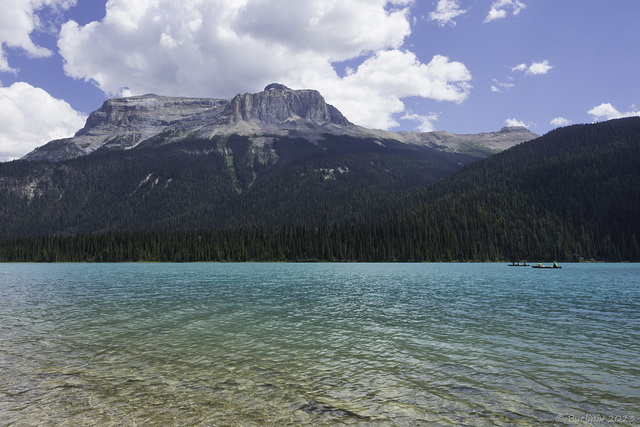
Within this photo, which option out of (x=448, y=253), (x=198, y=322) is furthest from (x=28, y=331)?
(x=448, y=253)

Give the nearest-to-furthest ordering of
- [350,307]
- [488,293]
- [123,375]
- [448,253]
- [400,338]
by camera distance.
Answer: [123,375]
[400,338]
[350,307]
[488,293]
[448,253]

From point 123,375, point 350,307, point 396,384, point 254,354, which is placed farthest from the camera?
point 350,307

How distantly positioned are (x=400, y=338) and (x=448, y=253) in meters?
169

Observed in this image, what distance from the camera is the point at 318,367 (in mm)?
17969

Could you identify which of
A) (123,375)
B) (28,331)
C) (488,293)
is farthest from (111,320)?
(488,293)

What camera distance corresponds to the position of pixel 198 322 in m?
29.9

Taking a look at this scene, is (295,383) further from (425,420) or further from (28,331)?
(28,331)

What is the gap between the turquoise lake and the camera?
12586 mm

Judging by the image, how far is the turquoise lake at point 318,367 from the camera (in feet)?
41.3

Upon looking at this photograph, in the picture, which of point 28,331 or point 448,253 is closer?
point 28,331

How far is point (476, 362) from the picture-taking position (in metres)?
18.8

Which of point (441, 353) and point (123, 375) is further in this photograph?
point (441, 353)

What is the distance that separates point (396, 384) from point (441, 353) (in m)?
6.00

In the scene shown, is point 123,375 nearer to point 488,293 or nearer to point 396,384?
point 396,384
